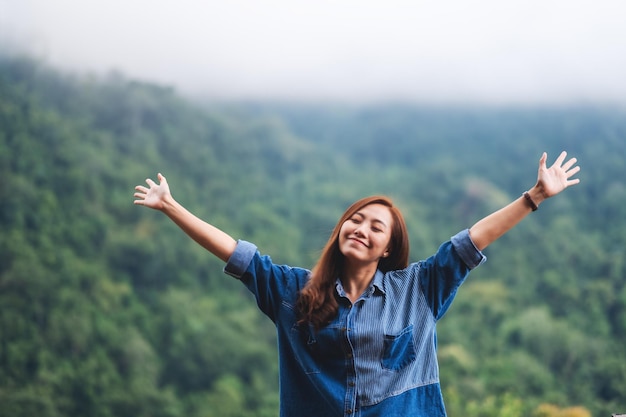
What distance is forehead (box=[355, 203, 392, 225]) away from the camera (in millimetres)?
1568

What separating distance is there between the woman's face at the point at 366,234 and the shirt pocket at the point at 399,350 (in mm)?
174

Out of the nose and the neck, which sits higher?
the nose

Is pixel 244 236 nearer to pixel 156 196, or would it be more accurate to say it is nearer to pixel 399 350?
pixel 156 196

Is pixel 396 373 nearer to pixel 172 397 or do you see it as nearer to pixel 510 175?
pixel 172 397

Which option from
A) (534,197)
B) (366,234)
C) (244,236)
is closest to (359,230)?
(366,234)

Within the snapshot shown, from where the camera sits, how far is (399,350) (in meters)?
1.47

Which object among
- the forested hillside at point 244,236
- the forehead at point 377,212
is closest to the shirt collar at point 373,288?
the forehead at point 377,212

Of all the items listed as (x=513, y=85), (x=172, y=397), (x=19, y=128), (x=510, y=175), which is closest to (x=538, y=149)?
(x=510, y=175)

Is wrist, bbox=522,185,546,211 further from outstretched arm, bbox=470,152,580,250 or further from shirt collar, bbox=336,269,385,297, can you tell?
shirt collar, bbox=336,269,385,297

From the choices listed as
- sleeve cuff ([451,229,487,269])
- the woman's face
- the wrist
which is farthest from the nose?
the wrist

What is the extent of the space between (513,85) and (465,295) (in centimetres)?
1058

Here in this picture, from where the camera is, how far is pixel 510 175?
2673 centimetres

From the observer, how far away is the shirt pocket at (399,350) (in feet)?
4.77

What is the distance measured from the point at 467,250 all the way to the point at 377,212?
206 mm
